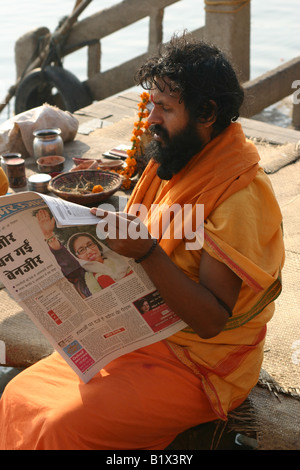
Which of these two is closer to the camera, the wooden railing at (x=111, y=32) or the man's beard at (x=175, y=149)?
the man's beard at (x=175, y=149)

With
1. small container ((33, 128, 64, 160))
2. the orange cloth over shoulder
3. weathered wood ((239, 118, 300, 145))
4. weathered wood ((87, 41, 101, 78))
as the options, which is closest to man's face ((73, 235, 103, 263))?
the orange cloth over shoulder

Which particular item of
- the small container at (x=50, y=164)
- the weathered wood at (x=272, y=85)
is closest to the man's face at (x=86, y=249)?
the small container at (x=50, y=164)

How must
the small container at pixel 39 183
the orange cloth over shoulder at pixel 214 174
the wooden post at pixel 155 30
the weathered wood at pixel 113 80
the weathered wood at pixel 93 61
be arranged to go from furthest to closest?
the weathered wood at pixel 93 61, the weathered wood at pixel 113 80, the wooden post at pixel 155 30, the small container at pixel 39 183, the orange cloth over shoulder at pixel 214 174

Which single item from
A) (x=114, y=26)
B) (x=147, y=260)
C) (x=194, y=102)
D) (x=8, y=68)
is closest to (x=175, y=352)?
(x=147, y=260)

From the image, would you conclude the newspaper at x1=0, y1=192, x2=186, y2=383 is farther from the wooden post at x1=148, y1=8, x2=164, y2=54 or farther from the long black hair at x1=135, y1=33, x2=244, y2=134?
the wooden post at x1=148, y1=8, x2=164, y2=54

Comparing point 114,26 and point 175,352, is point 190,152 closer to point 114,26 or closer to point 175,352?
point 175,352

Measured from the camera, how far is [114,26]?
23.1ft

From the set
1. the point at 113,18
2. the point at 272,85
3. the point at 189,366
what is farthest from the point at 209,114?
the point at 113,18

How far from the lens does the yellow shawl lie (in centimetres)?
165

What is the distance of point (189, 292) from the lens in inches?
63.3

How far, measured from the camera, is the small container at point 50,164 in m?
3.57

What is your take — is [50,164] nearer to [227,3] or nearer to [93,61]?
[227,3]

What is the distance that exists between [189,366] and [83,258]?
19.4 inches

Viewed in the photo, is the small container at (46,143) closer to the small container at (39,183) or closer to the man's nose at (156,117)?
the small container at (39,183)
